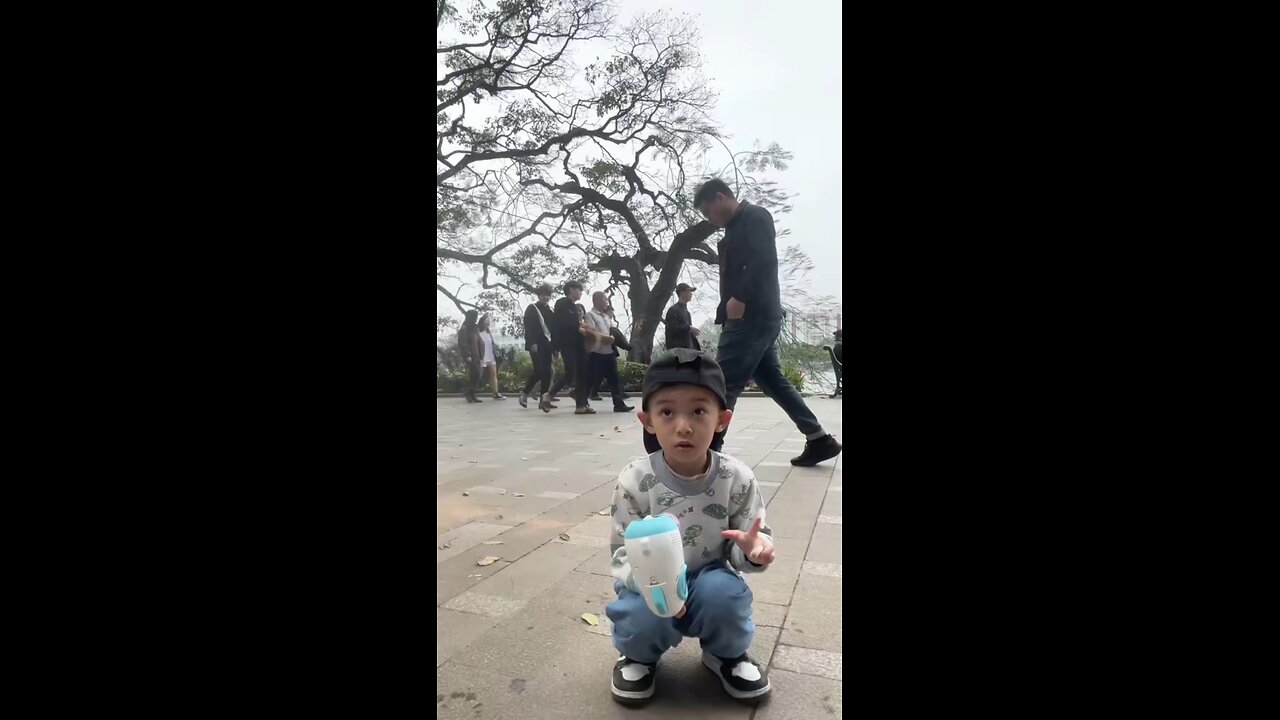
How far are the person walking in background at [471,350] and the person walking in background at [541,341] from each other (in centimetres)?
71

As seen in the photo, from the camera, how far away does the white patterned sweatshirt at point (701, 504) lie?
161 centimetres

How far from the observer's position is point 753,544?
4.94ft

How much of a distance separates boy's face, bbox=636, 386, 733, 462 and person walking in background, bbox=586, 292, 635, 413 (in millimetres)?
3003

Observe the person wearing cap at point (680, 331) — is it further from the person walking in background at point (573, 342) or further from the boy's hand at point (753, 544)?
the person walking in background at point (573, 342)

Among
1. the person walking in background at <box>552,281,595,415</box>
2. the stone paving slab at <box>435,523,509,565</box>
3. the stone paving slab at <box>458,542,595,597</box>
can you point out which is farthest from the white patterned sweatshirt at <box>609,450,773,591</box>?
the person walking in background at <box>552,281,595,415</box>

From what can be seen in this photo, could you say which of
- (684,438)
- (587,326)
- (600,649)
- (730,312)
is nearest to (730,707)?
(600,649)

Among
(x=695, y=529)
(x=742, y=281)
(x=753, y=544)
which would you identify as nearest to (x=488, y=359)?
(x=742, y=281)

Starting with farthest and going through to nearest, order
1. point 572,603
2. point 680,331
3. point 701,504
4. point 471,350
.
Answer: point 471,350
point 572,603
point 680,331
point 701,504

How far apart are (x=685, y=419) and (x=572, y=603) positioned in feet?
3.02

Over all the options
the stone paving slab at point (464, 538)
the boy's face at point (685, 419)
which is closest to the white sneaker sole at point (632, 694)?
the boy's face at point (685, 419)

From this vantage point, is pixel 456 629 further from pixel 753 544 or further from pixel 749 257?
pixel 749 257

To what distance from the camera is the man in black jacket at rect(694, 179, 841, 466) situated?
224 cm

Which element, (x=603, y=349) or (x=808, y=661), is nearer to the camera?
(x=808, y=661)

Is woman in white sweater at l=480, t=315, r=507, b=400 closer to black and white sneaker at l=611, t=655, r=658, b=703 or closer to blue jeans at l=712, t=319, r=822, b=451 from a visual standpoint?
blue jeans at l=712, t=319, r=822, b=451
